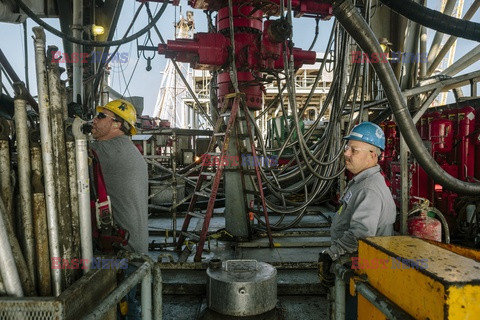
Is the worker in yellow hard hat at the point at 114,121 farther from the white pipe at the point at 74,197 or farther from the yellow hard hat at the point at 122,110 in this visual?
the white pipe at the point at 74,197

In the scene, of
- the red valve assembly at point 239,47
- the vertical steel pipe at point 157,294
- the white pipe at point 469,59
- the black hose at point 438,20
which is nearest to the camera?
the vertical steel pipe at point 157,294

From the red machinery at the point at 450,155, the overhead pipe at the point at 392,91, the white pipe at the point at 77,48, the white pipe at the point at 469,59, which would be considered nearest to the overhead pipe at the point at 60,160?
the overhead pipe at the point at 392,91

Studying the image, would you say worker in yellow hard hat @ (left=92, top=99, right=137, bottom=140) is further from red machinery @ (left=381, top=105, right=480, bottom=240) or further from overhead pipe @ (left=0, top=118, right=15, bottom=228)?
red machinery @ (left=381, top=105, right=480, bottom=240)

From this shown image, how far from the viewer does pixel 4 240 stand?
47.4 inches

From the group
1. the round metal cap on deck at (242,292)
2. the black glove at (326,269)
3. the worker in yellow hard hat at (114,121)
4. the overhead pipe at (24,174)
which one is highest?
the worker in yellow hard hat at (114,121)

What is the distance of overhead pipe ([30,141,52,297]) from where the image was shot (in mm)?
1354

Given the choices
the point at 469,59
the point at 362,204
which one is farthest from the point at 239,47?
the point at 469,59

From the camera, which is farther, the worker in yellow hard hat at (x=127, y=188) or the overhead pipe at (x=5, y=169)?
the worker in yellow hard hat at (x=127, y=188)

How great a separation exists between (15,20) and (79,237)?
2920 millimetres

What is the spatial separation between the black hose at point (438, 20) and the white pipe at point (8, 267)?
9.16 ft

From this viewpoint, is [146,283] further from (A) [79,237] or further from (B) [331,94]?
(B) [331,94]

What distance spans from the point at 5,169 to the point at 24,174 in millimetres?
70

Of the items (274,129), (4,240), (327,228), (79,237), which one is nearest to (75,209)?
(79,237)

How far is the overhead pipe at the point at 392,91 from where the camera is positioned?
2506 mm
